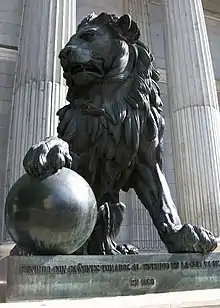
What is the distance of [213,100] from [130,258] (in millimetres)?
8783

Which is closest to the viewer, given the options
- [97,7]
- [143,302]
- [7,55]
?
[143,302]

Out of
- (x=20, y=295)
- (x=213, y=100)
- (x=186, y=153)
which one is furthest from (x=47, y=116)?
(x=20, y=295)

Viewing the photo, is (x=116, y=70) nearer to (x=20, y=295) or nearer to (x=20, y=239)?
(x=20, y=239)

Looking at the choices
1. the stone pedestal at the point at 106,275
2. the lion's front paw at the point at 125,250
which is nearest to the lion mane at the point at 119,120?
the lion's front paw at the point at 125,250

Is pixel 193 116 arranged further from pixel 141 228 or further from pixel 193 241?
pixel 193 241

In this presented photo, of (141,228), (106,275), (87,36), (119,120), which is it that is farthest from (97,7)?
(106,275)

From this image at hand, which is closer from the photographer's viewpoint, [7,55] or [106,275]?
[106,275]

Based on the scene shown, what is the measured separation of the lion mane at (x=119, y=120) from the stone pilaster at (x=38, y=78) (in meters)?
5.42

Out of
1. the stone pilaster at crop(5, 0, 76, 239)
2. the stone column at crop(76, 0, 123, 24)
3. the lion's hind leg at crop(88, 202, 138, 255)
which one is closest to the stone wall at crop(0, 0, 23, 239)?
the stone column at crop(76, 0, 123, 24)

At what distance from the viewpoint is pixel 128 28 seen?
3289mm

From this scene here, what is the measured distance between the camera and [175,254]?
100.0 inches

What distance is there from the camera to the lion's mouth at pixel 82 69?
306 centimetres

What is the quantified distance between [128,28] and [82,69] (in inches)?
23.1

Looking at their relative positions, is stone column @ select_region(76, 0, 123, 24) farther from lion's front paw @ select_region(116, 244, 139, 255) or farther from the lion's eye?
lion's front paw @ select_region(116, 244, 139, 255)
